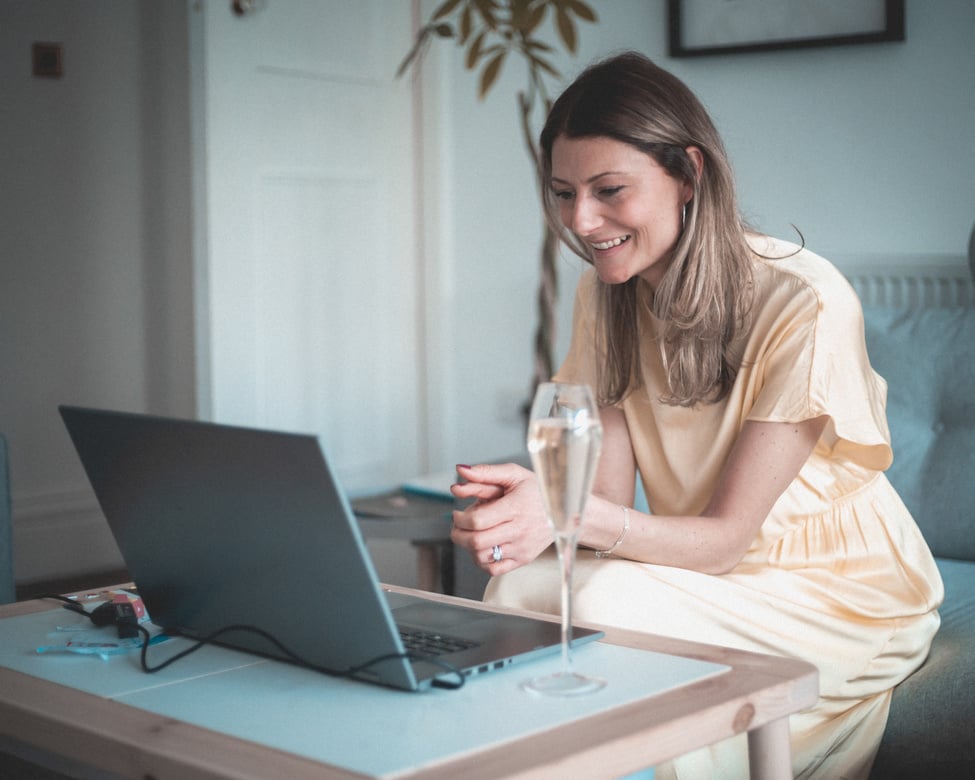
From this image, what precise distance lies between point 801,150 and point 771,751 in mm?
2347

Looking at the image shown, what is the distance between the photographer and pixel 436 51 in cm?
A: 384

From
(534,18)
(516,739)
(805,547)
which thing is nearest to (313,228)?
(534,18)

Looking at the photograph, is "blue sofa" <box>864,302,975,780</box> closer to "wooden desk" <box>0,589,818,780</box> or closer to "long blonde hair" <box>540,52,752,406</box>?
"long blonde hair" <box>540,52,752,406</box>

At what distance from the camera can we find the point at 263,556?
962 millimetres

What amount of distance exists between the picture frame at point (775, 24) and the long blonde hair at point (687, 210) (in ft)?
4.89

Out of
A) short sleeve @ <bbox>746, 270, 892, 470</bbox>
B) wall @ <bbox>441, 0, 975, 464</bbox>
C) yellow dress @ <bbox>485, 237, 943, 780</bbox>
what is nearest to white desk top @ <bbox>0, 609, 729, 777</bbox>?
yellow dress @ <bbox>485, 237, 943, 780</bbox>

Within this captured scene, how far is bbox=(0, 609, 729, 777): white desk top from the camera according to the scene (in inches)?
31.8

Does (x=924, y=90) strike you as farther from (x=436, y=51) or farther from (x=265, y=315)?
(x=265, y=315)

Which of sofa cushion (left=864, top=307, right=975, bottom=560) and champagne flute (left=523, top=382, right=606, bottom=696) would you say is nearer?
champagne flute (left=523, top=382, right=606, bottom=696)

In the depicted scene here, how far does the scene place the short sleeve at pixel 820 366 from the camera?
1504 mm

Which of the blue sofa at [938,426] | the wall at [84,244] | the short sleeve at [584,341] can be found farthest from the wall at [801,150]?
the short sleeve at [584,341]

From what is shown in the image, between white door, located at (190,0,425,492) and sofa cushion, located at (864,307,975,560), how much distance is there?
1.86 m

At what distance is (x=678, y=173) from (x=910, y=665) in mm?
682

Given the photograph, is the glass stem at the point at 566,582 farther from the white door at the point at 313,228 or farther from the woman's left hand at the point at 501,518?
the white door at the point at 313,228
